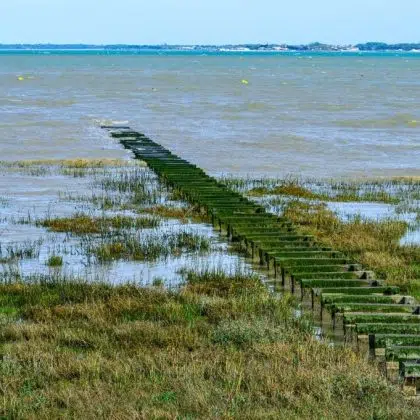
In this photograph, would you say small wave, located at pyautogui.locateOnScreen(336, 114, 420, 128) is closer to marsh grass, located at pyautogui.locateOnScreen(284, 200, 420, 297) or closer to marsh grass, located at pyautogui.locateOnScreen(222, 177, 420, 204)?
marsh grass, located at pyautogui.locateOnScreen(222, 177, 420, 204)

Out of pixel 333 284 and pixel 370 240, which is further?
pixel 370 240

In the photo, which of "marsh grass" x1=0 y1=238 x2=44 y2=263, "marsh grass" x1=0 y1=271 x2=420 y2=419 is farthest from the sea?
"marsh grass" x1=0 y1=271 x2=420 y2=419

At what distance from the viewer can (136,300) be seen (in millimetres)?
16375

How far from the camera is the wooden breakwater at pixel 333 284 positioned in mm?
13516

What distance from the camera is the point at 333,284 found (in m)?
16.9

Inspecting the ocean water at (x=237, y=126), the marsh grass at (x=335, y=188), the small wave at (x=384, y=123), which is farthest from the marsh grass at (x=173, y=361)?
the small wave at (x=384, y=123)

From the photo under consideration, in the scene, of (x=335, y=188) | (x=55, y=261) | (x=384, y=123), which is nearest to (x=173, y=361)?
(x=55, y=261)

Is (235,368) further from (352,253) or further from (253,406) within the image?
(352,253)

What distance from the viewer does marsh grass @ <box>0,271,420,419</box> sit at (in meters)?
11.2

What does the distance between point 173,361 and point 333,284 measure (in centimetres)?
472

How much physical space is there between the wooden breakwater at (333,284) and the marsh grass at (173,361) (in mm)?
497

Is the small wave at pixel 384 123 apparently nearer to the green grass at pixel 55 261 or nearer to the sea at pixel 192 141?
the sea at pixel 192 141

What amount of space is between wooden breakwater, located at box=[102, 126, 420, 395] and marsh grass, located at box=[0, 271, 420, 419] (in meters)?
0.50

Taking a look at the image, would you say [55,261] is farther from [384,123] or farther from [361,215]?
[384,123]
